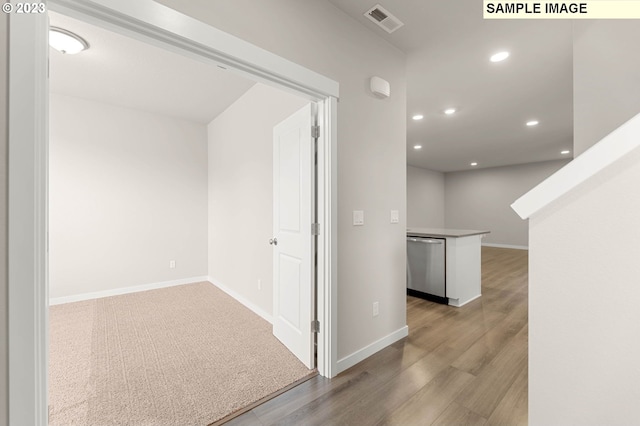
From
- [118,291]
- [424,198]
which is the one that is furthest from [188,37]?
[424,198]

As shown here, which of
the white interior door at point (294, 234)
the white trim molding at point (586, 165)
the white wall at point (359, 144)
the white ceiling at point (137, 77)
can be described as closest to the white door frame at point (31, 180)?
the white wall at point (359, 144)

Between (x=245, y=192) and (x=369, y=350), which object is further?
(x=245, y=192)

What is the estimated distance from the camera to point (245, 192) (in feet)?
11.7

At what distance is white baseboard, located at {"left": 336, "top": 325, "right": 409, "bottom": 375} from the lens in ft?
6.79

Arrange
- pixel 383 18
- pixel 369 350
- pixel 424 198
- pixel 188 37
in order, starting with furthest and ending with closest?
pixel 424 198
pixel 369 350
pixel 383 18
pixel 188 37

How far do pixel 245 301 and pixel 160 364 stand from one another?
141 cm

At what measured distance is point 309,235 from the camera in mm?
2080

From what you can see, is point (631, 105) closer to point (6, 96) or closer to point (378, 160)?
point (378, 160)

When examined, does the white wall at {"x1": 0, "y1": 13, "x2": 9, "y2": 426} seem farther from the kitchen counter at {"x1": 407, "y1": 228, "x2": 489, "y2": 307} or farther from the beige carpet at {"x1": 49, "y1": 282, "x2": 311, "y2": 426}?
the kitchen counter at {"x1": 407, "y1": 228, "x2": 489, "y2": 307}

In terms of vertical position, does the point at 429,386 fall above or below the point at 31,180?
below

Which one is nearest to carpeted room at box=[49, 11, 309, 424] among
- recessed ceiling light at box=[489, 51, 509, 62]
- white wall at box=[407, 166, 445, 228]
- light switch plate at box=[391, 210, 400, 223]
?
light switch plate at box=[391, 210, 400, 223]

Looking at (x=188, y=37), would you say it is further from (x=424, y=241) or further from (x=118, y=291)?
(x=118, y=291)

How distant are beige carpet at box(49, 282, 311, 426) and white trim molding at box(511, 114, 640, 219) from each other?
1.90 meters

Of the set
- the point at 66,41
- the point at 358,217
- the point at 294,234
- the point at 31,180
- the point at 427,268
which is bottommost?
the point at 427,268
